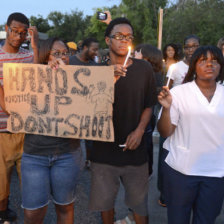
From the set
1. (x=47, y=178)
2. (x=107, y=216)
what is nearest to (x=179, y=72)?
(x=107, y=216)

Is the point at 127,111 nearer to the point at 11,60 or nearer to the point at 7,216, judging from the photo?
the point at 11,60

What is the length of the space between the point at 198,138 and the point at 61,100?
3.43 ft

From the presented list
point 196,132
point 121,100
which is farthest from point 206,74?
point 121,100

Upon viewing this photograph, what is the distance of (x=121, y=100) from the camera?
6.73 feet

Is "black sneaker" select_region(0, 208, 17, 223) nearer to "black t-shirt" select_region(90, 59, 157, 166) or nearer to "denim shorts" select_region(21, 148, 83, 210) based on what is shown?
"denim shorts" select_region(21, 148, 83, 210)

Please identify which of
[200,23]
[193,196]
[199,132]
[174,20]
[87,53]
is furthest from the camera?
[174,20]

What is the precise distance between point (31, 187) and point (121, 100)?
Result: 94cm

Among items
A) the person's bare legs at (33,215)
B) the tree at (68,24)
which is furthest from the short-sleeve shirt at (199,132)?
the tree at (68,24)

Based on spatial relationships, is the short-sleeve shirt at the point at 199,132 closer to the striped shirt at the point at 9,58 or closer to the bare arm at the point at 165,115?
the bare arm at the point at 165,115

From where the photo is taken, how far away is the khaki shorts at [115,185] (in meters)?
2.13

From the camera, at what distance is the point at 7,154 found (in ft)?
8.21

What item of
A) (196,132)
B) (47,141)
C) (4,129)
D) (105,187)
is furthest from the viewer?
(4,129)

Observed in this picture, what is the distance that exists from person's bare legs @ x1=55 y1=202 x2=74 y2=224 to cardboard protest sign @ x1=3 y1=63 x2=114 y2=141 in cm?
59

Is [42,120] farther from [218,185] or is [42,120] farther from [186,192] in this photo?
[218,185]
